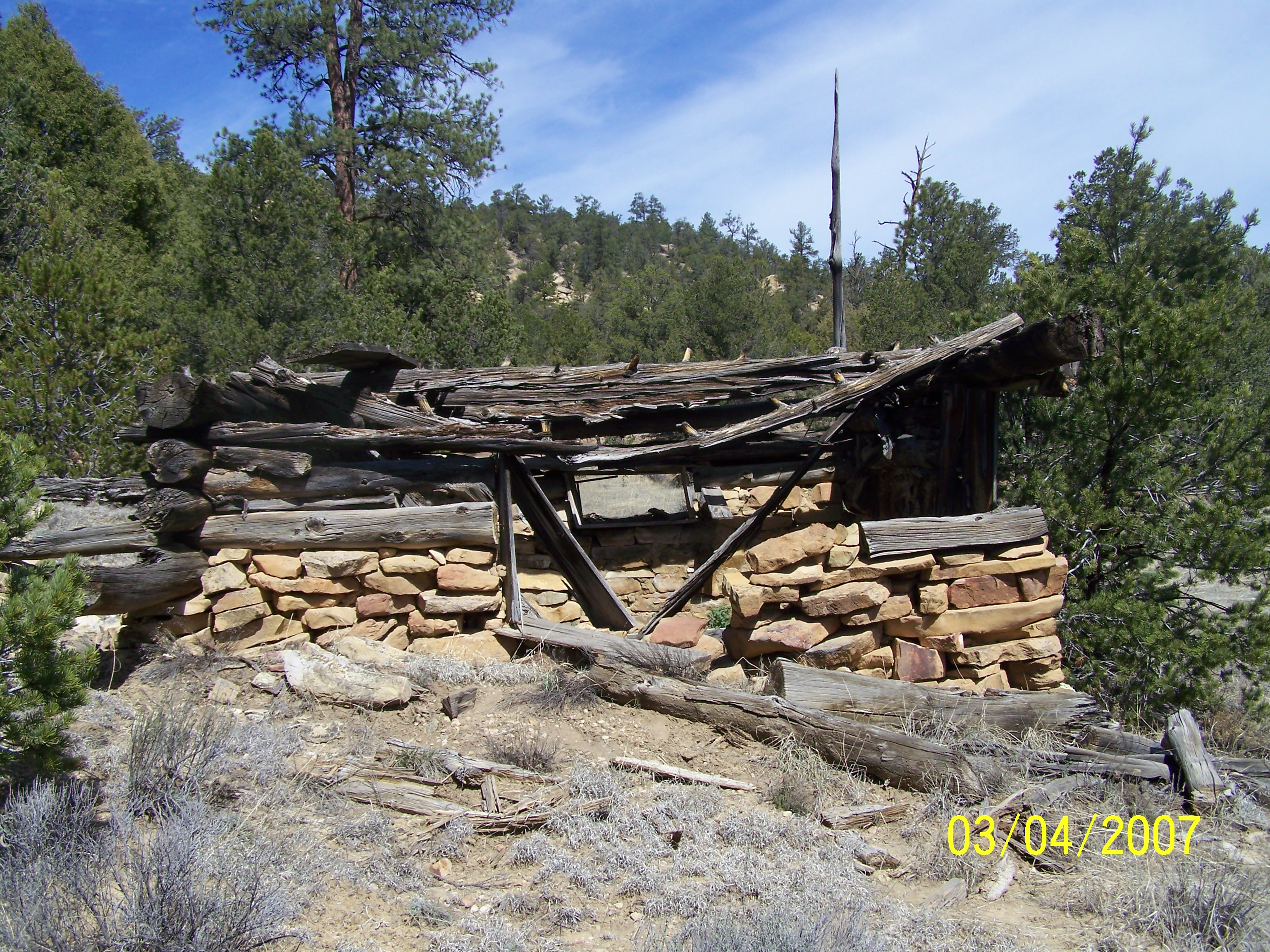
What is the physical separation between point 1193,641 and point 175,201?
Result: 65.3 feet

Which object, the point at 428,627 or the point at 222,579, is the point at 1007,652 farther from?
the point at 222,579

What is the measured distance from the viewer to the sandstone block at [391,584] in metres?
6.41

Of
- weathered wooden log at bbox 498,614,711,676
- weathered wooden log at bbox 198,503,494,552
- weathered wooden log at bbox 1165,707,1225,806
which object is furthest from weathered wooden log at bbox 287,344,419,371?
weathered wooden log at bbox 1165,707,1225,806

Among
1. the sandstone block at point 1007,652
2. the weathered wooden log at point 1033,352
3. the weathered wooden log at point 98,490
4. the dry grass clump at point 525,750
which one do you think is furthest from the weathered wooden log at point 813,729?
the weathered wooden log at point 98,490

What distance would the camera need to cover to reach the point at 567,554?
745cm

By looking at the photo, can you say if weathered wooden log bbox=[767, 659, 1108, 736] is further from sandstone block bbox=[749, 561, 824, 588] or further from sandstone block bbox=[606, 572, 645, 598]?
sandstone block bbox=[606, 572, 645, 598]

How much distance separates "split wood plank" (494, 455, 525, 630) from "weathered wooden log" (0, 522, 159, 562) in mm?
2535

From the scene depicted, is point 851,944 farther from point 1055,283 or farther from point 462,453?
point 1055,283

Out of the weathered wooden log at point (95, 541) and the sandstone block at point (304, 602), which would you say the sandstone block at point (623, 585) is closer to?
the sandstone block at point (304, 602)

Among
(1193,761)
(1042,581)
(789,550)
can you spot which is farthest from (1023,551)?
(1193,761)

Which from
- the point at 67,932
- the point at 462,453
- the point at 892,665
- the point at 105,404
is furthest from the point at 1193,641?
the point at 105,404

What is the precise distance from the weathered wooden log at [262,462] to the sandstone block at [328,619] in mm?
1040

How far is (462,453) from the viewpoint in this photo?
700cm

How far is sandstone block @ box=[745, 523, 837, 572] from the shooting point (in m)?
6.39
